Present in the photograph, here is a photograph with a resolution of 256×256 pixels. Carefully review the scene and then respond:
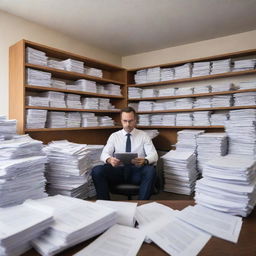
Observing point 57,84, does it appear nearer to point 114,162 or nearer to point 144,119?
point 114,162

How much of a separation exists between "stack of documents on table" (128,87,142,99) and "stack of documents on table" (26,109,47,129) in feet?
5.23

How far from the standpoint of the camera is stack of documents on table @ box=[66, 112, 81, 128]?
2883 mm

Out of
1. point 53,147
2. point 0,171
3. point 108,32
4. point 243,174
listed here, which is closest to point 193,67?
point 108,32

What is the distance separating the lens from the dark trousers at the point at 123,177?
201 centimetres

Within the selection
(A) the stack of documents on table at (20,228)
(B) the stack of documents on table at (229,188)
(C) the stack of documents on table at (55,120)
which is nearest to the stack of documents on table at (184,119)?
(C) the stack of documents on table at (55,120)

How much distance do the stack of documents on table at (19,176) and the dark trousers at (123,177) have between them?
2.61 feet

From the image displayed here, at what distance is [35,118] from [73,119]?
565 mm

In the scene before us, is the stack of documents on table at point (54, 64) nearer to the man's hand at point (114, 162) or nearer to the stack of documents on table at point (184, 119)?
the man's hand at point (114, 162)

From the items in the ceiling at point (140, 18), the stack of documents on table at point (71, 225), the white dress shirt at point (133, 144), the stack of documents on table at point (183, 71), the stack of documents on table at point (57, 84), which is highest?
the ceiling at point (140, 18)

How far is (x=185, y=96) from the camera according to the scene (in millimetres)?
3293

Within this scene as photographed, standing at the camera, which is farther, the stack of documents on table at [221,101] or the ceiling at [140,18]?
the stack of documents on table at [221,101]

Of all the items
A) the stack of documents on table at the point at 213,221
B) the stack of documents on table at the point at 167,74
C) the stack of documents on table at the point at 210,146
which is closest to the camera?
the stack of documents on table at the point at 213,221

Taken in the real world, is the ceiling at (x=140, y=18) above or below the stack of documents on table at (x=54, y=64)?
above

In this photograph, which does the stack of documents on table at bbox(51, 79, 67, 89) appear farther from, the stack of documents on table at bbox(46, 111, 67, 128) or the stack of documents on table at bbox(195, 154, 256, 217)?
the stack of documents on table at bbox(195, 154, 256, 217)
